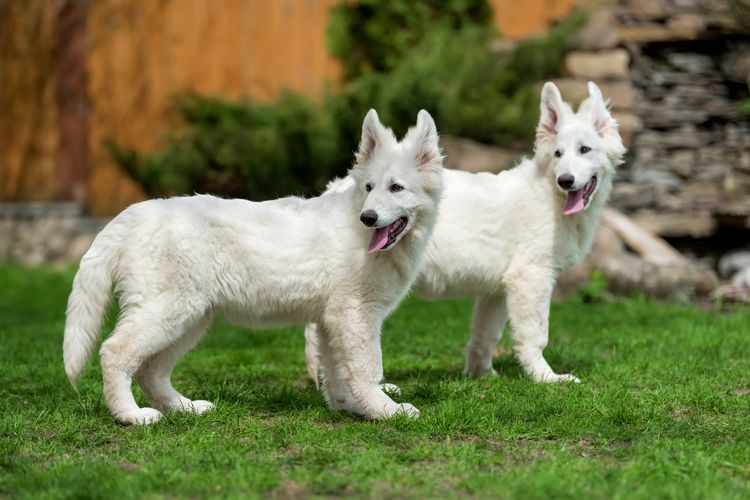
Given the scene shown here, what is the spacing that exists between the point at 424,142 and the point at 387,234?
0.54 metres

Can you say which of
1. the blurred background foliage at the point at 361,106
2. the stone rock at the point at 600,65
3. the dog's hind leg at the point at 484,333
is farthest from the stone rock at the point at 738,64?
the dog's hind leg at the point at 484,333

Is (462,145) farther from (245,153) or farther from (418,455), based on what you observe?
(418,455)

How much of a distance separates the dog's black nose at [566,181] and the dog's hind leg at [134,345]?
2.56 metres

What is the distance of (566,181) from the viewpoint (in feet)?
20.9

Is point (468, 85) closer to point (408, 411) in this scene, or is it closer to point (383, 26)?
point (383, 26)

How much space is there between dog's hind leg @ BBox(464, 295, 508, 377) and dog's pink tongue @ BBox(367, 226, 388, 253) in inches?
61.7

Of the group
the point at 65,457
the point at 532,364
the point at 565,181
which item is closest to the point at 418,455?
the point at 65,457

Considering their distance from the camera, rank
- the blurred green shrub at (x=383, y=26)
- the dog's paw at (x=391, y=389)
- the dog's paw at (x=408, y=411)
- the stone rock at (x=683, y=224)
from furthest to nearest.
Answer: the blurred green shrub at (x=383, y=26)
the stone rock at (x=683, y=224)
the dog's paw at (x=391, y=389)
the dog's paw at (x=408, y=411)

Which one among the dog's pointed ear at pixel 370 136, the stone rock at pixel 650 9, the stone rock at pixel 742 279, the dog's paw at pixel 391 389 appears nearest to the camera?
the dog's pointed ear at pixel 370 136

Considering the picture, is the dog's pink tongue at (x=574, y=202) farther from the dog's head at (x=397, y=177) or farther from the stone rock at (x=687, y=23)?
the stone rock at (x=687, y=23)

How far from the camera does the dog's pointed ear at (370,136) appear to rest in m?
5.38

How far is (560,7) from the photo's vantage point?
44.1ft

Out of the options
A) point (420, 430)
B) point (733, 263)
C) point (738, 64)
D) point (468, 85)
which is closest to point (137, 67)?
point (468, 85)

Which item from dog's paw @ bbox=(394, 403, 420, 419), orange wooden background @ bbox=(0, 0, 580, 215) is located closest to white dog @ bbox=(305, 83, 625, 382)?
dog's paw @ bbox=(394, 403, 420, 419)
